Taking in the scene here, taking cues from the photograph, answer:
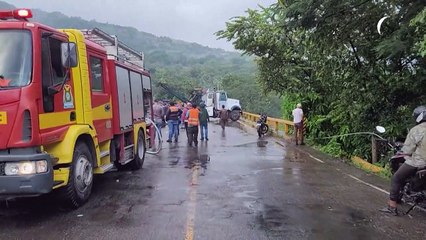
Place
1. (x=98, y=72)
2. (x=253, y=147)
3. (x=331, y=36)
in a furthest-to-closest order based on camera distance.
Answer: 1. (x=253, y=147)
2. (x=331, y=36)
3. (x=98, y=72)

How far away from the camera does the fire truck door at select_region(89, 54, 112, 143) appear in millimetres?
7695

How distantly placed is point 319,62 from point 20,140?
430 inches

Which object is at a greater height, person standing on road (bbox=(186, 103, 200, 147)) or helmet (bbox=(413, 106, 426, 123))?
helmet (bbox=(413, 106, 426, 123))

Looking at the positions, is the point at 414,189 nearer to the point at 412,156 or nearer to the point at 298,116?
the point at 412,156

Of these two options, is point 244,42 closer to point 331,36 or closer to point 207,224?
point 331,36

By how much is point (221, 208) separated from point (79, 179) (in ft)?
7.17

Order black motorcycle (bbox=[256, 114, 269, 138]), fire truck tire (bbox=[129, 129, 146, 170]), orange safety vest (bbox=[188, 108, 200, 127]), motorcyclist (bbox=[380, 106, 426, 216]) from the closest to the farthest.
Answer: motorcyclist (bbox=[380, 106, 426, 216])
fire truck tire (bbox=[129, 129, 146, 170])
orange safety vest (bbox=[188, 108, 200, 127])
black motorcycle (bbox=[256, 114, 269, 138])

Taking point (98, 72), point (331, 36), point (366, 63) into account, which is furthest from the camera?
point (366, 63)

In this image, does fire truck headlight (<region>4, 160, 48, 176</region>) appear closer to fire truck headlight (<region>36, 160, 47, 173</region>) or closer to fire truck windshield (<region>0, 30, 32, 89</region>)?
fire truck headlight (<region>36, 160, 47, 173</region>)

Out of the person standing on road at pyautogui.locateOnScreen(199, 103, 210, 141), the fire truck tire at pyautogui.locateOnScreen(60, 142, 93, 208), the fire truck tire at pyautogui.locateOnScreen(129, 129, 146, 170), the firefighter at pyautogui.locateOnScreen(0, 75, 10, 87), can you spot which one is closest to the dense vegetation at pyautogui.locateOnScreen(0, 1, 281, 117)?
the firefighter at pyautogui.locateOnScreen(0, 75, 10, 87)

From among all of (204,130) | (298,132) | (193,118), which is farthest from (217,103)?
A: (193,118)

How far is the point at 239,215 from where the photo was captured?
6426mm

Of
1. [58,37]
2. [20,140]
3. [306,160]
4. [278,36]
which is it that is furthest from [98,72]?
[278,36]

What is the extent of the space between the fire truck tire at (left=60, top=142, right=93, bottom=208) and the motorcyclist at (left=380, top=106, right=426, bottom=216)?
15.1ft
